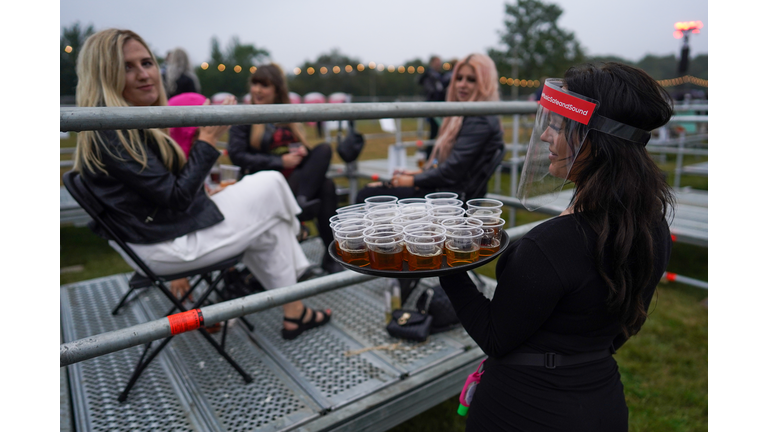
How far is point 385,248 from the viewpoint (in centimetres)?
117

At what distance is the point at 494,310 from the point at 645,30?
85.2ft

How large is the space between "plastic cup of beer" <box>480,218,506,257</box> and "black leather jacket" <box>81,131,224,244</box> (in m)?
1.41

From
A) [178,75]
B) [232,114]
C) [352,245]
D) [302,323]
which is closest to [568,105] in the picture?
[352,245]

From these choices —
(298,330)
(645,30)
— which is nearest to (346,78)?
(645,30)

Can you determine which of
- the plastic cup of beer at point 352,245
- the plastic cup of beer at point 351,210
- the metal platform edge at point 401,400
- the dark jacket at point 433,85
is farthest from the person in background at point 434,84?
the plastic cup of beer at point 352,245

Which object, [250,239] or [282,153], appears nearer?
[250,239]

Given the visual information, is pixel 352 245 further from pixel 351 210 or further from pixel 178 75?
pixel 178 75

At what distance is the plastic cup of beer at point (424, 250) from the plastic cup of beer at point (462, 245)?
37 millimetres

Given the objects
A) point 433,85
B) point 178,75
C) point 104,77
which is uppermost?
point 433,85

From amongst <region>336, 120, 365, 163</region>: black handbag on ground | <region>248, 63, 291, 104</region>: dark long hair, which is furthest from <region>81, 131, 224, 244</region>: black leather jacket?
<region>336, 120, 365, 163</region>: black handbag on ground

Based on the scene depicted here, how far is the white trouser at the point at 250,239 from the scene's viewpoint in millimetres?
2182

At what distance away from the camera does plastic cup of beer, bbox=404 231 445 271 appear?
1.15m

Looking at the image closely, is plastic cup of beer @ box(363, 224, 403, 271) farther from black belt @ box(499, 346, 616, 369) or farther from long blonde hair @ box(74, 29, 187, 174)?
long blonde hair @ box(74, 29, 187, 174)

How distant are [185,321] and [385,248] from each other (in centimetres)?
→ 63
